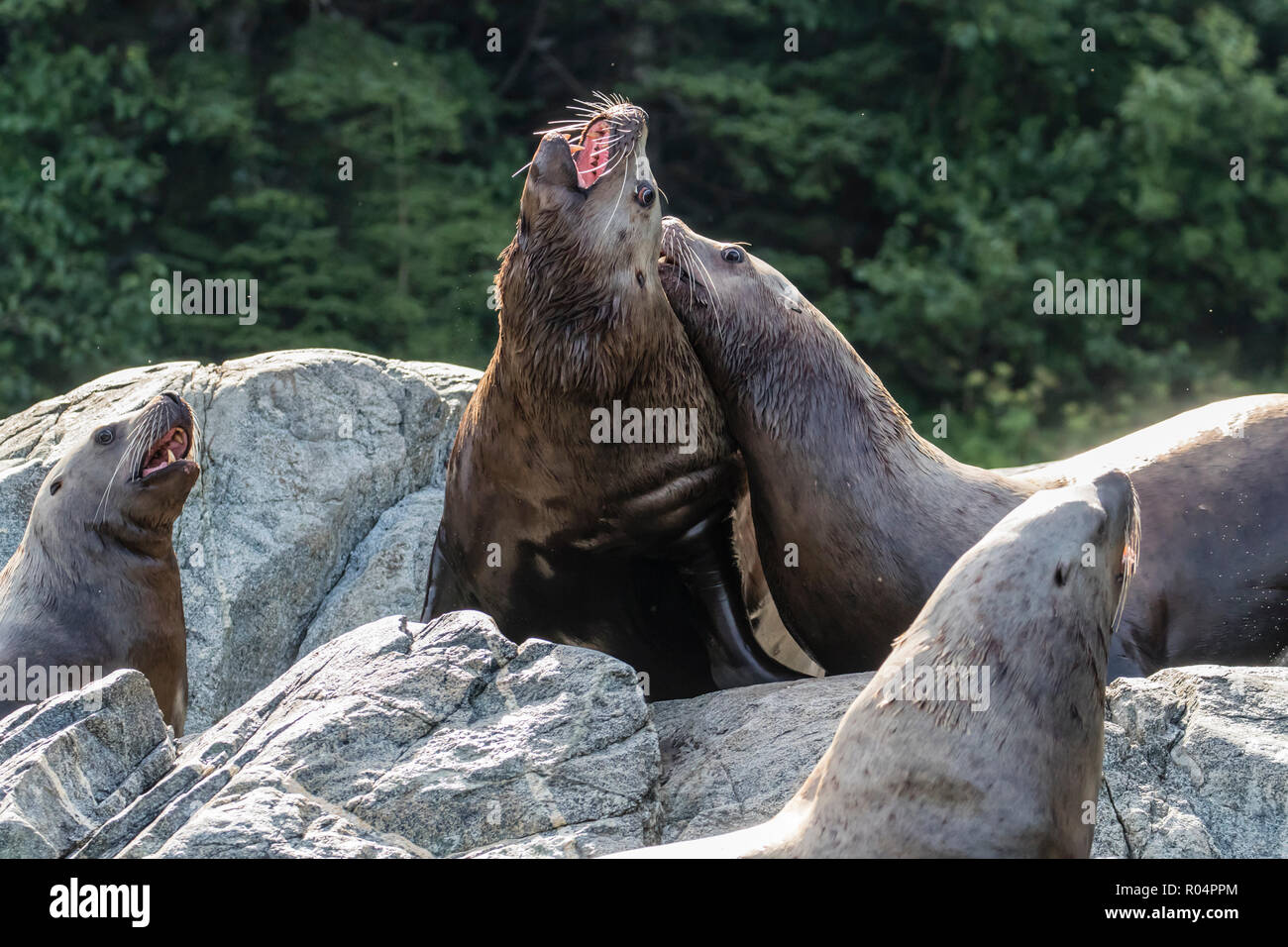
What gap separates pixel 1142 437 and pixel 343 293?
858cm

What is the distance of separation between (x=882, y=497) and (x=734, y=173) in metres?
9.05

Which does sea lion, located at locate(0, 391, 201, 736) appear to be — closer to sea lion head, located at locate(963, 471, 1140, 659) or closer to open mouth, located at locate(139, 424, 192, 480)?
open mouth, located at locate(139, 424, 192, 480)

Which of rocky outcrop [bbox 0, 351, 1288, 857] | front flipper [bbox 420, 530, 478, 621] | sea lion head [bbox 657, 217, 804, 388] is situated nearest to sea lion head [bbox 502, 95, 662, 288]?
sea lion head [bbox 657, 217, 804, 388]

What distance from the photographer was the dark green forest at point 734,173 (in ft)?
39.0

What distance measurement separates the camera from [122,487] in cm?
504

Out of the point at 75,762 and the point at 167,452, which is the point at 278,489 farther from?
the point at 75,762

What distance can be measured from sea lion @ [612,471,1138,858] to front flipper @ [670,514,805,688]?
4.92 feet

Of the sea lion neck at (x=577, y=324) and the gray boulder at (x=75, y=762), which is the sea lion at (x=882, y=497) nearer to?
the sea lion neck at (x=577, y=324)

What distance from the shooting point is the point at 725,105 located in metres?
12.8

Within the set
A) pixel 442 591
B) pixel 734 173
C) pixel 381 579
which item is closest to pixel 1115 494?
pixel 442 591

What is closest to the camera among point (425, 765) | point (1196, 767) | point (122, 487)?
point (425, 765)

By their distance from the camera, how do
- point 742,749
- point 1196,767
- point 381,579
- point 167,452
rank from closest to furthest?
point 1196,767, point 742,749, point 167,452, point 381,579

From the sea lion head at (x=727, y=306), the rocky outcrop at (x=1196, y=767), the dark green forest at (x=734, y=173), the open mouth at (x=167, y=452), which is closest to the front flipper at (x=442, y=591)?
the open mouth at (x=167, y=452)
